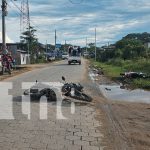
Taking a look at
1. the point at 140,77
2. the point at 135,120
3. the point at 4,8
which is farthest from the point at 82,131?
the point at 4,8

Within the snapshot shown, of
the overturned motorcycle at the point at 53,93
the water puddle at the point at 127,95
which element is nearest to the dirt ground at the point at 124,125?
the overturned motorcycle at the point at 53,93

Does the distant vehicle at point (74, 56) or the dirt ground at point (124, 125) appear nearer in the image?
the dirt ground at point (124, 125)

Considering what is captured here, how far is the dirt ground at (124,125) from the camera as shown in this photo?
8930mm

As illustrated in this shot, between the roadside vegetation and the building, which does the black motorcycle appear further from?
the building

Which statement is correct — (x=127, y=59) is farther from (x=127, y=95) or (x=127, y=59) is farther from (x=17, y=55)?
(x=127, y=95)

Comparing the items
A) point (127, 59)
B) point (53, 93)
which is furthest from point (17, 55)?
point (53, 93)

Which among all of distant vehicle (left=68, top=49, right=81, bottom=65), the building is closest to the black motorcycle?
distant vehicle (left=68, top=49, right=81, bottom=65)

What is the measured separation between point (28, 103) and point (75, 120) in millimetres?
3003

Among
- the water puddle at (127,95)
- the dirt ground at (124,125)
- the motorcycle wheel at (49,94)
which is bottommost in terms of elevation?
the water puddle at (127,95)

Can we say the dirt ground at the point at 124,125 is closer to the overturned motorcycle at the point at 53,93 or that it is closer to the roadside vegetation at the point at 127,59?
the overturned motorcycle at the point at 53,93

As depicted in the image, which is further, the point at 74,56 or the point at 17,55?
the point at 17,55

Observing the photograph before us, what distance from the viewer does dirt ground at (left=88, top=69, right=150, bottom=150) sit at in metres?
8.93

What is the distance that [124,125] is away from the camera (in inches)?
441

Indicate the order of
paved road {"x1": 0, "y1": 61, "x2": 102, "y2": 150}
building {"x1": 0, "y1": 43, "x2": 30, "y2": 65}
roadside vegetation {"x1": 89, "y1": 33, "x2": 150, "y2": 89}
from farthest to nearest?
building {"x1": 0, "y1": 43, "x2": 30, "y2": 65}, roadside vegetation {"x1": 89, "y1": 33, "x2": 150, "y2": 89}, paved road {"x1": 0, "y1": 61, "x2": 102, "y2": 150}
